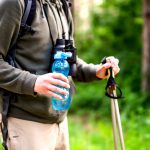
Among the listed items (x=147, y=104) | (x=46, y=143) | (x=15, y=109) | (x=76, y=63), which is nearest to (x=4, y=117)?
(x=15, y=109)

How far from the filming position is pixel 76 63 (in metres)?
3.26

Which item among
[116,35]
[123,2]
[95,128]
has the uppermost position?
[123,2]

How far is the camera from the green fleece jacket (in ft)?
8.98

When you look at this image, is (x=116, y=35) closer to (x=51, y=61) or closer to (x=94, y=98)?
(x=94, y=98)

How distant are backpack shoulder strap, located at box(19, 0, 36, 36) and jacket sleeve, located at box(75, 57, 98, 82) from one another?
62cm

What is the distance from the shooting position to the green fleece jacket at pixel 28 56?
274cm

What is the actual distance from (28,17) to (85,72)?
0.69 metres

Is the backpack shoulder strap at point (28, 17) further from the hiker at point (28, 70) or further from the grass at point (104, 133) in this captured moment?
the grass at point (104, 133)

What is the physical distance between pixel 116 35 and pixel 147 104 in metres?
3.49

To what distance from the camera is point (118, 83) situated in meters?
11.4

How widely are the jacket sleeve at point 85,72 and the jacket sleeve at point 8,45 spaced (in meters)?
0.64

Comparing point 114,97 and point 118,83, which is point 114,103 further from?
point 118,83

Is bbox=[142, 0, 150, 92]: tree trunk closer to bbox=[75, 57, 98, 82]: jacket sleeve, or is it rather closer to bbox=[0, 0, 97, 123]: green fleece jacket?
bbox=[75, 57, 98, 82]: jacket sleeve

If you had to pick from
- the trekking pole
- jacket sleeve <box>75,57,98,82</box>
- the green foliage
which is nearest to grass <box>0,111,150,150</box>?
the green foliage
